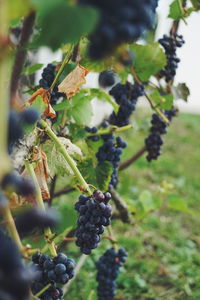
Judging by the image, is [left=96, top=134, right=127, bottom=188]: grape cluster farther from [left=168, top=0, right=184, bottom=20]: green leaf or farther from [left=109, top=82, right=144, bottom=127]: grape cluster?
[left=168, top=0, right=184, bottom=20]: green leaf

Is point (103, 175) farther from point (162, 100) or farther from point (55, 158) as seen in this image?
point (162, 100)

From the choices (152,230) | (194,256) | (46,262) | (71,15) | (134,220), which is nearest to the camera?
(71,15)

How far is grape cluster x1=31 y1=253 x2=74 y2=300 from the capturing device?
89 centimetres

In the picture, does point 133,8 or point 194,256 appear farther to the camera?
point 194,256

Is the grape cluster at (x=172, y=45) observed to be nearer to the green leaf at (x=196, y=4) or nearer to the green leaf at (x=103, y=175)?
the green leaf at (x=196, y=4)

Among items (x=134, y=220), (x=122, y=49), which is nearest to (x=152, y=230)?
(x=134, y=220)

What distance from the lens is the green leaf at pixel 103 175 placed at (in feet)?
4.42

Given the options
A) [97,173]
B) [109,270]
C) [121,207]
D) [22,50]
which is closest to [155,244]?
[121,207]

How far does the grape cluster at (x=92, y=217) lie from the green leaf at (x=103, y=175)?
1.13 feet

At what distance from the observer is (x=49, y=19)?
0.44 metres

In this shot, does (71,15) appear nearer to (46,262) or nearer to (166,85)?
(46,262)

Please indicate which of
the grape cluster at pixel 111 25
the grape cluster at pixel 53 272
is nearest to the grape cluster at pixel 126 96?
the grape cluster at pixel 53 272

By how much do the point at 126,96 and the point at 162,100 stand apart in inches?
5.8

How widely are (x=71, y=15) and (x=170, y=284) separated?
225 centimetres
